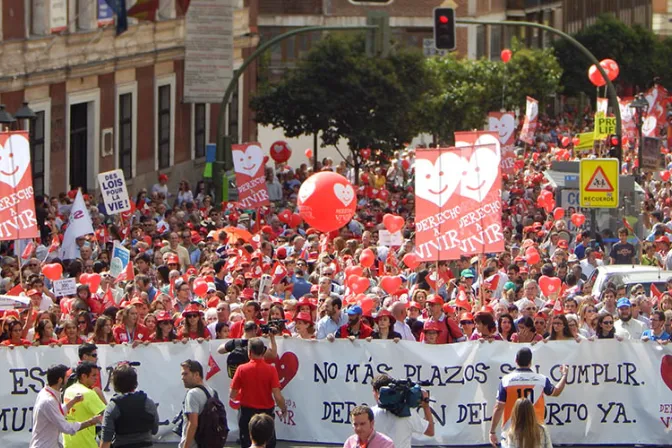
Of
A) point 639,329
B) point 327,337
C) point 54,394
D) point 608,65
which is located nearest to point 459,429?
point 327,337

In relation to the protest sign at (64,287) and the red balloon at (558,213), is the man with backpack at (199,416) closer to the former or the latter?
the protest sign at (64,287)

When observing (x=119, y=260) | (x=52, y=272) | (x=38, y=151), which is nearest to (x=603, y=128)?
(x=38, y=151)

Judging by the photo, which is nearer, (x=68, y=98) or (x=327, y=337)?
(x=327, y=337)

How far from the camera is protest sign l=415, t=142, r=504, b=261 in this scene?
60.8 feet

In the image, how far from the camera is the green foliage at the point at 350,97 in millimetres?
43625

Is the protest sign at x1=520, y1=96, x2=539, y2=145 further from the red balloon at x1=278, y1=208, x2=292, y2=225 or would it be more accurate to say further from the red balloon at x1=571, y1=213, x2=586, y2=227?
the red balloon at x1=571, y1=213, x2=586, y2=227

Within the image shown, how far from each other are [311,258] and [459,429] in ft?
26.3

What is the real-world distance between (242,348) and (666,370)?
12.3 ft

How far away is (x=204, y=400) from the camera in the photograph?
13.0 m

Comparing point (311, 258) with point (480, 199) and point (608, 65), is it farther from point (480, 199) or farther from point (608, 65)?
point (608, 65)

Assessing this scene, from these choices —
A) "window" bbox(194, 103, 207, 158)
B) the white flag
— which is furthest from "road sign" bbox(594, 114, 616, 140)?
the white flag

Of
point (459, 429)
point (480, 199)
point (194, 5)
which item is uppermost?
point (194, 5)

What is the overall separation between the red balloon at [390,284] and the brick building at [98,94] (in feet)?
43.8

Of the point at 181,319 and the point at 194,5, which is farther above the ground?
the point at 194,5
